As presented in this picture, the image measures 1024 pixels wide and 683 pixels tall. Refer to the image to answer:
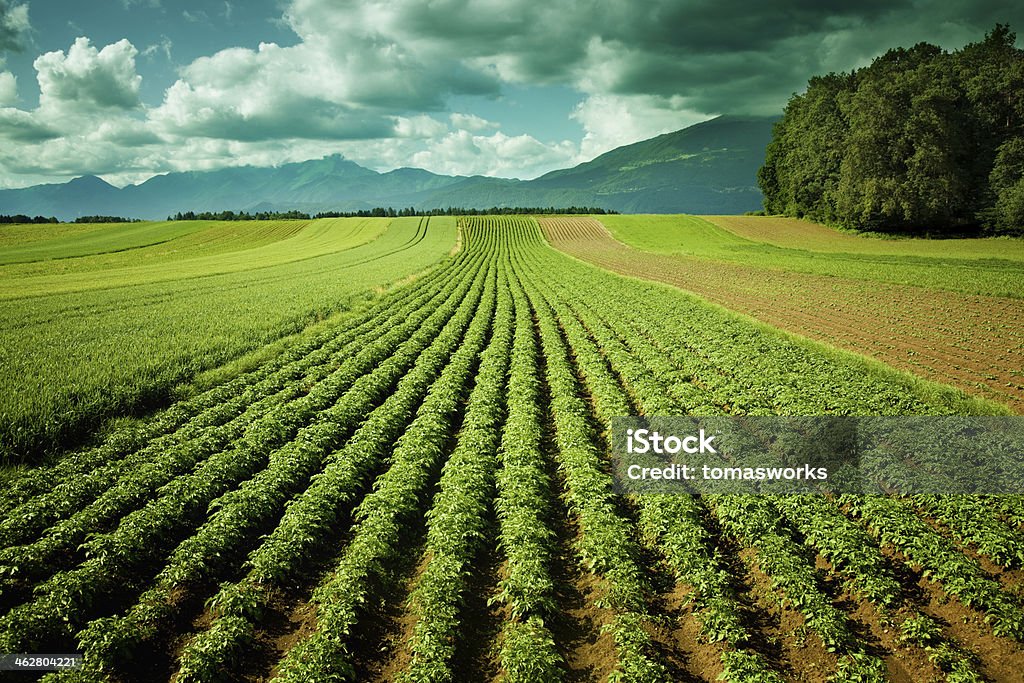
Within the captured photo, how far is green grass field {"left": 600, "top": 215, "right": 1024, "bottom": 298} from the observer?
1361 inches

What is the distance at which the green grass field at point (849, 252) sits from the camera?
3456cm

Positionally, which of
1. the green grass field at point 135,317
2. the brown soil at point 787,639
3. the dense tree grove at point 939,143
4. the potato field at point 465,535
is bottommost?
the brown soil at point 787,639

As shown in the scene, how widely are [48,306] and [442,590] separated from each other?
34.0m

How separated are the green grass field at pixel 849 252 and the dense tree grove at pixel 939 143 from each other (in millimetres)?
4054

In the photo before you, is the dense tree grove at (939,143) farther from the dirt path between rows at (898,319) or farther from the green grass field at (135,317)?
the green grass field at (135,317)

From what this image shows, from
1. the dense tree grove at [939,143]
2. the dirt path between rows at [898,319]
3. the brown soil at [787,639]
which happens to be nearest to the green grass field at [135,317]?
the brown soil at [787,639]

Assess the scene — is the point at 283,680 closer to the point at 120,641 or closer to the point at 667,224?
the point at 120,641

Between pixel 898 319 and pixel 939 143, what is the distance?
160 feet

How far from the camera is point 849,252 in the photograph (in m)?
55.7

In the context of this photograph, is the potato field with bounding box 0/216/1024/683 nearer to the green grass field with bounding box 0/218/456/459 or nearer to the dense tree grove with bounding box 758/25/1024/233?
the green grass field with bounding box 0/218/456/459

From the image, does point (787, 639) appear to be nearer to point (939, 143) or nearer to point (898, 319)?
point (898, 319)

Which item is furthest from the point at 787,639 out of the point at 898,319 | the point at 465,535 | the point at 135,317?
the point at 135,317

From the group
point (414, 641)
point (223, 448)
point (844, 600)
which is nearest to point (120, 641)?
point (414, 641)

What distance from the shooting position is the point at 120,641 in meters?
6.81
